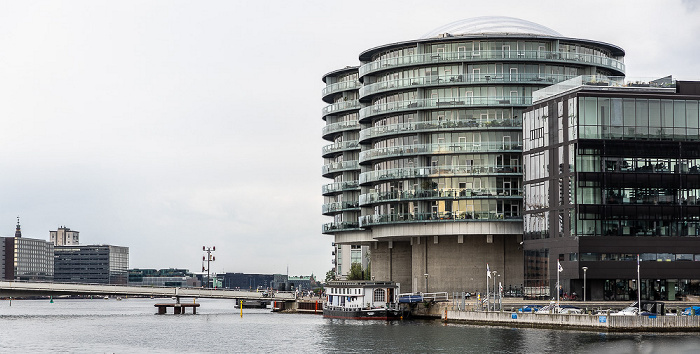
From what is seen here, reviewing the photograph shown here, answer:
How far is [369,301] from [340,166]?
34638 mm

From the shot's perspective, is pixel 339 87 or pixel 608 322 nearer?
pixel 608 322

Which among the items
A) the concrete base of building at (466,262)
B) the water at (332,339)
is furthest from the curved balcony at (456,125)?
the water at (332,339)

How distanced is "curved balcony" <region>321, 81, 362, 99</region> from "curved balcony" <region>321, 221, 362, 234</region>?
67.6 feet

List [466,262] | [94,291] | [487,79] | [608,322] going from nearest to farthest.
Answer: [608,322] → [487,79] → [466,262] → [94,291]

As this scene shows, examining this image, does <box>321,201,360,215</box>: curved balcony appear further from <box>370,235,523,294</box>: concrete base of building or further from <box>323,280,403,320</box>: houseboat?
<box>323,280,403,320</box>: houseboat

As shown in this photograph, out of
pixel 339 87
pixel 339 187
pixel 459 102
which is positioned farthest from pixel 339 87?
pixel 459 102

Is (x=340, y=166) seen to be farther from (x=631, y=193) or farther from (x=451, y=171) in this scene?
(x=631, y=193)

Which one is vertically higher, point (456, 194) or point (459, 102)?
point (459, 102)

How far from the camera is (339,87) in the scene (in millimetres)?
174875

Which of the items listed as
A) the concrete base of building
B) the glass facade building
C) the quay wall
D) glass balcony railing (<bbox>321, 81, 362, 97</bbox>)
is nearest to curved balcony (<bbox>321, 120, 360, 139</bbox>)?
glass balcony railing (<bbox>321, 81, 362, 97</bbox>)

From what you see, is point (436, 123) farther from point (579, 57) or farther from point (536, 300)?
point (536, 300)

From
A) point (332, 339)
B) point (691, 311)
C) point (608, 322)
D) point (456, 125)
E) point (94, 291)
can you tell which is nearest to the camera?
point (608, 322)

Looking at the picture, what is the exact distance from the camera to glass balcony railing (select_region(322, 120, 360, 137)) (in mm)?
171125

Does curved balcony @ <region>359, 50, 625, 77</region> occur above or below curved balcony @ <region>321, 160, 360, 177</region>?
above
